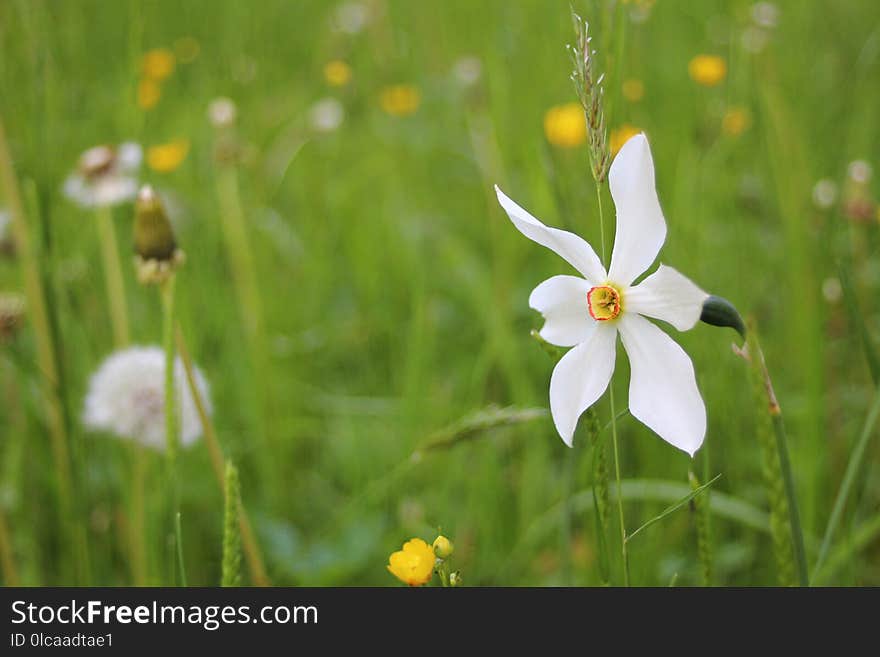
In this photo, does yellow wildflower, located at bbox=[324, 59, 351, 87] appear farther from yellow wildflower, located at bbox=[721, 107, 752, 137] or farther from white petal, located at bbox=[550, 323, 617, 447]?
white petal, located at bbox=[550, 323, 617, 447]

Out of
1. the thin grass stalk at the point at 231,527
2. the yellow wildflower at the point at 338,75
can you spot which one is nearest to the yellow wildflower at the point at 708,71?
the yellow wildflower at the point at 338,75

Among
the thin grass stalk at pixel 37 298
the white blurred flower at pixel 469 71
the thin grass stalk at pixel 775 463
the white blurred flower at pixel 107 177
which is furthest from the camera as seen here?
the white blurred flower at pixel 469 71

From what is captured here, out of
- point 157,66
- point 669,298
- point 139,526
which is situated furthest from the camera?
point 157,66

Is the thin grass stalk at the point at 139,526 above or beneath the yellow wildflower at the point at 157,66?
beneath

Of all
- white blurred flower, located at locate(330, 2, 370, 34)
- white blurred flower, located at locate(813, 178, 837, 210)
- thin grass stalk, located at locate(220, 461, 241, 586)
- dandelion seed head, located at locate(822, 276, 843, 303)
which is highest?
white blurred flower, located at locate(330, 2, 370, 34)

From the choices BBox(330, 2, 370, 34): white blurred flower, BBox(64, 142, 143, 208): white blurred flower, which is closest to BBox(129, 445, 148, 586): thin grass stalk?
BBox(64, 142, 143, 208): white blurred flower

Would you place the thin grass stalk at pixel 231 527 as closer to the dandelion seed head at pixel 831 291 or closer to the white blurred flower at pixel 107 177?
the white blurred flower at pixel 107 177

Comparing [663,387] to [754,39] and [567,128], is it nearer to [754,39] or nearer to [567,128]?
[567,128]

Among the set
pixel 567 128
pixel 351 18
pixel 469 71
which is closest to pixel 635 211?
pixel 567 128

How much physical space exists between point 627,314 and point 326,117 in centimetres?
171

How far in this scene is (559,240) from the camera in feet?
1.51

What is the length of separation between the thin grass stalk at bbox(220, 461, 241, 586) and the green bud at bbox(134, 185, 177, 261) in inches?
9.7

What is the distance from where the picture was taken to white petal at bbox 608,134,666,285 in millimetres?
442

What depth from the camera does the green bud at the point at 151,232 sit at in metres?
0.72
